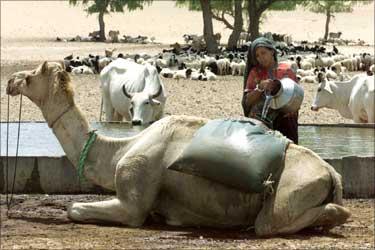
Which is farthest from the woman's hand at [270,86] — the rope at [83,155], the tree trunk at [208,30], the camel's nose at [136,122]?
the tree trunk at [208,30]

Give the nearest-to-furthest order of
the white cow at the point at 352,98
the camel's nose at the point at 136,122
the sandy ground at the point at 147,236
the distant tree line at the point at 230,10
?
the sandy ground at the point at 147,236, the camel's nose at the point at 136,122, the white cow at the point at 352,98, the distant tree line at the point at 230,10

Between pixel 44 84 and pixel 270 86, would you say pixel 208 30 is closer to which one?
pixel 44 84

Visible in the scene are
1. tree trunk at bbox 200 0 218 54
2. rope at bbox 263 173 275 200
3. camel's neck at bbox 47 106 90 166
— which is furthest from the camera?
tree trunk at bbox 200 0 218 54

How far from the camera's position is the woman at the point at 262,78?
28.4ft

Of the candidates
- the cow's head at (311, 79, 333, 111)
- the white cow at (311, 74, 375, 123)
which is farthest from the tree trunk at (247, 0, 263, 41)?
the white cow at (311, 74, 375, 123)

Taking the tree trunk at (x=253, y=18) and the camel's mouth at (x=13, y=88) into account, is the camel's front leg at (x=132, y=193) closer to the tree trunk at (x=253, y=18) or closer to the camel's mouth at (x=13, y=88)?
the camel's mouth at (x=13, y=88)

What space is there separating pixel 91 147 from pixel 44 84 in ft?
2.06

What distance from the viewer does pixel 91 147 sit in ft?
28.1

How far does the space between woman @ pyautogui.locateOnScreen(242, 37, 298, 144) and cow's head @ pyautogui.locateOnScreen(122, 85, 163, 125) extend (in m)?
6.59

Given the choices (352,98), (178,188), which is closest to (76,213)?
(178,188)

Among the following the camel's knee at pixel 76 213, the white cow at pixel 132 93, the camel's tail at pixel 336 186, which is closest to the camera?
the camel's tail at pixel 336 186

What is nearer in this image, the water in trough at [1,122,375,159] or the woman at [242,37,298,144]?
the woman at [242,37,298,144]

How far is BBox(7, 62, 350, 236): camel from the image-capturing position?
26.3 feet

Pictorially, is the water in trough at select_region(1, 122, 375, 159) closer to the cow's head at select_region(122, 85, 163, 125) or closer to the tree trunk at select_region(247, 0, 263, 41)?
the cow's head at select_region(122, 85, 163, 125)
